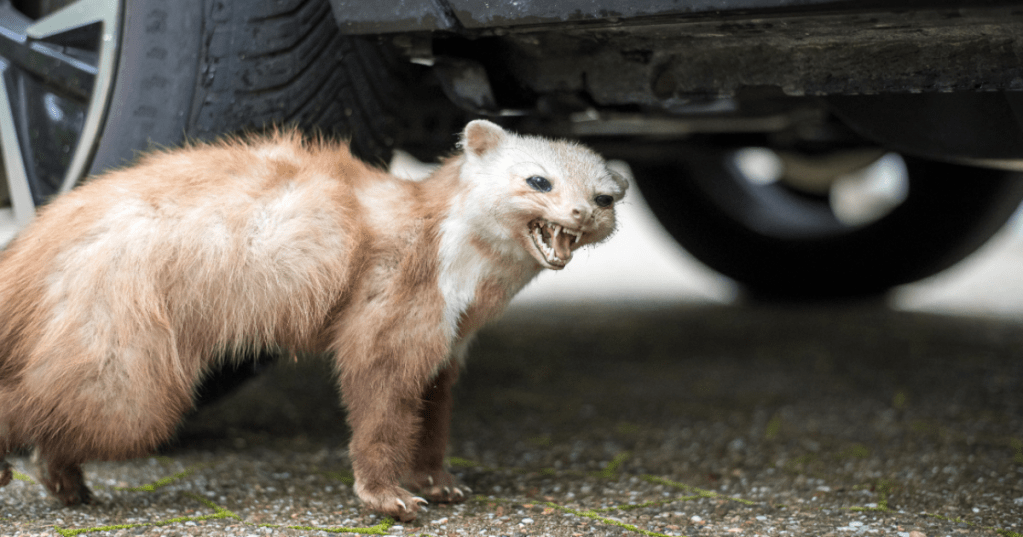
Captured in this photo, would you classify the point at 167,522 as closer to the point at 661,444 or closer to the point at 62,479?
the point at 62,479

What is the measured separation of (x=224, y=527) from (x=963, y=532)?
151 cm

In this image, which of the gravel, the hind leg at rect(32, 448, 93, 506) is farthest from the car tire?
the hind leg at rect(32, 448, 93, 506)

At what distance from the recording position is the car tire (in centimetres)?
410

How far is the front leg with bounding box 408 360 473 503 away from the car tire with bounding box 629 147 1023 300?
2.38 m

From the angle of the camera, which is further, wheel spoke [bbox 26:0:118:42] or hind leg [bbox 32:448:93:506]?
wheel spoke [bbox 26:0:118:42]

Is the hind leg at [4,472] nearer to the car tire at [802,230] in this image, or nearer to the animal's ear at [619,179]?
the animal's ear at [619,179]

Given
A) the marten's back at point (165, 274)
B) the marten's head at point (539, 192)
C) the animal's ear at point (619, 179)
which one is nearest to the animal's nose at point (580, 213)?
the marten's head at point (539, 192)

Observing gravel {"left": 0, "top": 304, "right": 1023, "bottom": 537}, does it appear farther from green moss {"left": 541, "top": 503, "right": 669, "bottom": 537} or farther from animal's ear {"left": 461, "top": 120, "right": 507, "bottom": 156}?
animal's ear {"left": 461, "top": 120, "right": 507, "bottom": 156}

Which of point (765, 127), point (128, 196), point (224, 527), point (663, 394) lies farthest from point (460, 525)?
point (765, 127)

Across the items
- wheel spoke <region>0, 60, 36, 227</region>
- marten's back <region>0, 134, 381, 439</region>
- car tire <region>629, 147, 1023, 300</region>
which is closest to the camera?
marten's back <region>0, 134, 381, 439</region>

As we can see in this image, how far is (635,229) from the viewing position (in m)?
10.5

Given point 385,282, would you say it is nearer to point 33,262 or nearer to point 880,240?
point 33,262

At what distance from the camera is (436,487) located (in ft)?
6.63

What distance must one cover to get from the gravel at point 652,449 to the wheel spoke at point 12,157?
2.03ft
